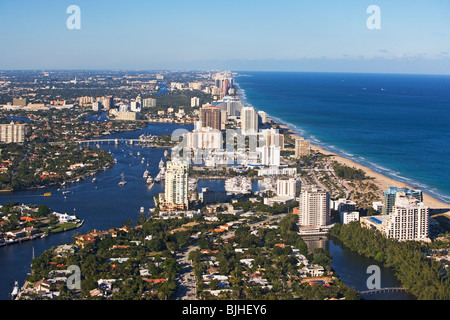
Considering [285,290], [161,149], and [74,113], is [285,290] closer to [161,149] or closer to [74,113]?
[161,149]

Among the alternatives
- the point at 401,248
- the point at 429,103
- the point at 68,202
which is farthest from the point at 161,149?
the point at 429,103

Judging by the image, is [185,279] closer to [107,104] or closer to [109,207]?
[109,207]

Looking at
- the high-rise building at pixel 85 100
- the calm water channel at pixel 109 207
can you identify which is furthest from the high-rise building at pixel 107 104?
the calm water channel at pixel 109 207

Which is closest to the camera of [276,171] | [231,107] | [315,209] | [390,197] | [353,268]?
[353,268]

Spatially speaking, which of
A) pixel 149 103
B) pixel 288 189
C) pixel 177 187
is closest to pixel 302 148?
pixel 288 189

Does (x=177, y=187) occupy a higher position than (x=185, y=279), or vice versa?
(x=177, y=187)

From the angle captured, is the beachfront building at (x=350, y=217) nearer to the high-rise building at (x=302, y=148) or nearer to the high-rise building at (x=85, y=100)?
the high-rise building at (x=302, y=148)
